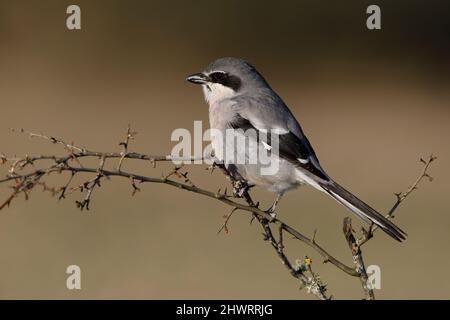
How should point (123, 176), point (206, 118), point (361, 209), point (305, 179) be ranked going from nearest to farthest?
point (123, 176) < point (361, 209) < point (305, 179) < point (206, 118)

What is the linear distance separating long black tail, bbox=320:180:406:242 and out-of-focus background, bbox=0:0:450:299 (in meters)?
2.81

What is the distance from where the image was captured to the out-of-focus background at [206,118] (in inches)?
271

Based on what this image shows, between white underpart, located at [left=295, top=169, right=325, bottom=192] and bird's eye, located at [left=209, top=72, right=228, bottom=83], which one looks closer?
white underpart, located at [left=295, top=169, right=325, bottom=192]

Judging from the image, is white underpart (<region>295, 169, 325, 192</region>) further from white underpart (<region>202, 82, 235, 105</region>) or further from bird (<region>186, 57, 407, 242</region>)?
white underpart (<region>202, 82, 235, 105</region>)

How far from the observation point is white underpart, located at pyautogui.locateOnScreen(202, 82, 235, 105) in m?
3.94

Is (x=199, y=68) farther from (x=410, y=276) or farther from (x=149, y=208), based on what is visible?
(x=410, y=276)

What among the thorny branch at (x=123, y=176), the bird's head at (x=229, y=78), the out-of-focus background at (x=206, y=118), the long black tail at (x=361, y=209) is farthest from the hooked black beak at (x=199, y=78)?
the out-of-focus background at (x=206, y=118)

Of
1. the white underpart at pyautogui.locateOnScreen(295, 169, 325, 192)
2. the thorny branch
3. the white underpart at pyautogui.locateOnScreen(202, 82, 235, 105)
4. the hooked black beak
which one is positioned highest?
the hooked black beak

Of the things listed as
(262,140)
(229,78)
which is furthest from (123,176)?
(229,78)

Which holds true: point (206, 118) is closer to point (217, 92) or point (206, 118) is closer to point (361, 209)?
point (217, 92)

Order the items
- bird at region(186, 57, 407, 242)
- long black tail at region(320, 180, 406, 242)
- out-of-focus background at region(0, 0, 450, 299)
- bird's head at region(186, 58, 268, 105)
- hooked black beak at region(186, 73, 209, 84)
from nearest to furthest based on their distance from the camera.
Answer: long black tail at region(320, 180, 406, 242)
bird at region(186, 57, 407, 242)
bird's head at region(186, 58, 268, 105)
hooked black beak at region(186, 73, 209, 84)
out-of-focus background at region(0, 0, 450, 299)

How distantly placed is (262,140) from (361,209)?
0.58m

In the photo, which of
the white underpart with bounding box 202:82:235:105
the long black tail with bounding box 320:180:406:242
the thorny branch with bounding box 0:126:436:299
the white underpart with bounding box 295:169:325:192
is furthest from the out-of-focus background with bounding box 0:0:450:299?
the thorny branch with bounding box 0:126:436:299

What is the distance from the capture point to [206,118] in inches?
423
